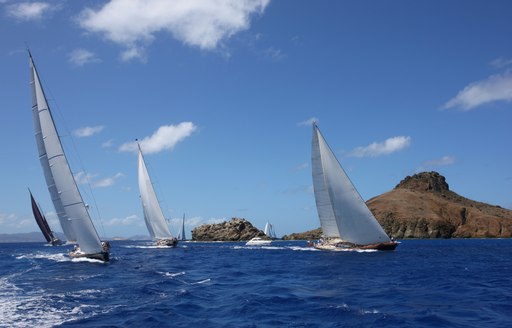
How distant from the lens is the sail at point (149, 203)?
8206 cm

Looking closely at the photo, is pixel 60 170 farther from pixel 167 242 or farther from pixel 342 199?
pixel 167 242

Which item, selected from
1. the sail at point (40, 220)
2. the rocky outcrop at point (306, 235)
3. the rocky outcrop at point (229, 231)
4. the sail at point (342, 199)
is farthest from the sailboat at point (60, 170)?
→ the rocky outcrop at point (306, 235)

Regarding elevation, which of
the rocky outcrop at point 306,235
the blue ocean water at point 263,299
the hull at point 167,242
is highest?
the rocky outcrop at point 306,235

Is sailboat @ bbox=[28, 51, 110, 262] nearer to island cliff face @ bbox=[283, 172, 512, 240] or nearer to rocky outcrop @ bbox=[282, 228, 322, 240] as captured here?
island cliff face @ bbox=[283, 172, 512, 240]

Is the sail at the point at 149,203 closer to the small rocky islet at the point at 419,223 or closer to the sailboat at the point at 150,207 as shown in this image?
the sailboat at the point at 150,207

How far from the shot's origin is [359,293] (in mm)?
26062

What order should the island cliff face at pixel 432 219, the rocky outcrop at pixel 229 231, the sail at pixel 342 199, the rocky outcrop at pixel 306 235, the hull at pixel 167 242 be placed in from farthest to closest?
the rocky outcrop at pixel 306 235 < the rocky outcrop at pixel 229 231 < the island cliff face at pixel 432 219 < the hull at pixel 167 242 < the sail at pixel 342 199

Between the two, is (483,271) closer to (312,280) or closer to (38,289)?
(312,280)

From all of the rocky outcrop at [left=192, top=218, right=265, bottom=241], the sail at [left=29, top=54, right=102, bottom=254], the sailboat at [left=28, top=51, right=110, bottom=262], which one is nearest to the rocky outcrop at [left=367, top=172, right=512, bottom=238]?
the rocky outcrop at [left=192, top=218, right=265, bottom=241]

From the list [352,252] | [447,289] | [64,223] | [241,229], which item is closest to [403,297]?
[447,289]

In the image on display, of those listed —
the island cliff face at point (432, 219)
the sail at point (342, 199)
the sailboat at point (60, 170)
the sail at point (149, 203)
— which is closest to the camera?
the sailboat at point (60, 170)

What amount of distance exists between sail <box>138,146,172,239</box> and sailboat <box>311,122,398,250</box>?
32920 mm

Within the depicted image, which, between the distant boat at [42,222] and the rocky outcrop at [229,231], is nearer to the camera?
the distant boat at [42,222]

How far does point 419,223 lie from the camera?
543ft
